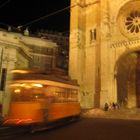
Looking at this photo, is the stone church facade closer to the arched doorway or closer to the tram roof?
the arched doorway

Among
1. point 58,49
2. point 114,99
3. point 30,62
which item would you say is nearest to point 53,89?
point 114,99

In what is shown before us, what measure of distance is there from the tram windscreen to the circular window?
16.8m

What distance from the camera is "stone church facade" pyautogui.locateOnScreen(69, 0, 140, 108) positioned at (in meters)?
27.6

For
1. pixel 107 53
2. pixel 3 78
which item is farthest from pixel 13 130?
pixel 107 53

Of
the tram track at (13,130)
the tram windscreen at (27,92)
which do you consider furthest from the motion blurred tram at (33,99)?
the tram track at (13,130)

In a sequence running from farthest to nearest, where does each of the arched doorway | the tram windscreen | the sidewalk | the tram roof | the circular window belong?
the arched doorway
the circular window
the sidewalk
the tram roof
the tram windscreen

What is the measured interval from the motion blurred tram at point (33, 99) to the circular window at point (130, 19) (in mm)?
15433

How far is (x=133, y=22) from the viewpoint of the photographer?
93.9ft

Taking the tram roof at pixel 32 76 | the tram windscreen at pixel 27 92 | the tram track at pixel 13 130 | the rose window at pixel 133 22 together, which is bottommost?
the tram track at pixel 13 130

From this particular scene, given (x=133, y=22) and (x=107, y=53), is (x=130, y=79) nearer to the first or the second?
(x=107, y=53)

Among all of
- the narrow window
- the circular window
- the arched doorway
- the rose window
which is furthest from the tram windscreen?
the rose window

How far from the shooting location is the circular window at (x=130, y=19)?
28133 mm

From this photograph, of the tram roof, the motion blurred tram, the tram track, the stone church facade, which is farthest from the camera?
the stone church facade

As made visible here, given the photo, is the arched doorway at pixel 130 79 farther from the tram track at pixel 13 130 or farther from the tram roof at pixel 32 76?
the tram track at pixel 13 130
